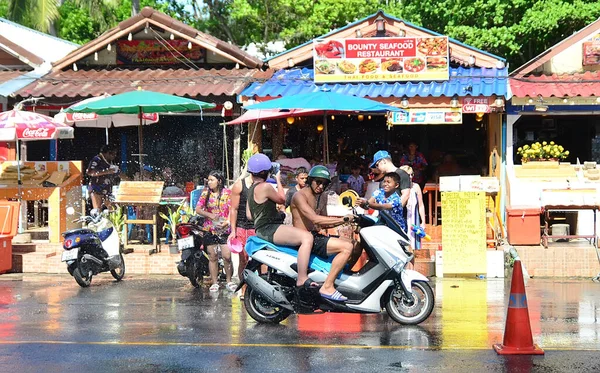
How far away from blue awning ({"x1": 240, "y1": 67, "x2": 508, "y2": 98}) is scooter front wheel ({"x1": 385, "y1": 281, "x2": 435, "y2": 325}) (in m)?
8.00

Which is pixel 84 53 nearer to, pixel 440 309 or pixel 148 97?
pixel 148 97

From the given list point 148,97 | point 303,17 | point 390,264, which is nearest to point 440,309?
point 390,264

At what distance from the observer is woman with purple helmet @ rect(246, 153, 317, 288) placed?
9.04 metres

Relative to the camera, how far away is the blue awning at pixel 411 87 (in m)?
16.7

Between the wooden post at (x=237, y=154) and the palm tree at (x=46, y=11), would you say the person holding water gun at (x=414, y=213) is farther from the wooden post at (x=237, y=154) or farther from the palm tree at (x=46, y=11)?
the palm tree at (x=46, y=11)

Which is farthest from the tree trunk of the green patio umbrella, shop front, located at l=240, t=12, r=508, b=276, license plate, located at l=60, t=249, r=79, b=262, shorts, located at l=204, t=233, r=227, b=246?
shorts, located at l=204, t=233, r=227, b=246

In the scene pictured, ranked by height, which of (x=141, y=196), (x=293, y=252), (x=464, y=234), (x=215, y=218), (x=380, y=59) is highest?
(x=380, y=59)

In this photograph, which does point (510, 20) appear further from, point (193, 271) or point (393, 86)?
point (193, 271)

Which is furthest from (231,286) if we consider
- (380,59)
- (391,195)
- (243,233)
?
(380,59)

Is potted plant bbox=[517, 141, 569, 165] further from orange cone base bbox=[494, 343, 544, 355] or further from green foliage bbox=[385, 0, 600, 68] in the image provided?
orange cone base bbox=[494, 343, 544, 355]

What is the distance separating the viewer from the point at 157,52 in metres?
19.1

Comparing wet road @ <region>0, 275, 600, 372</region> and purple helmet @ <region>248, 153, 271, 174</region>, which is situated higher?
purple helmet @ <region>248, 153, 271, 174</region>

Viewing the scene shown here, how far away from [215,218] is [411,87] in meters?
6.44

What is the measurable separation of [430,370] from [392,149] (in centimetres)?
1328
